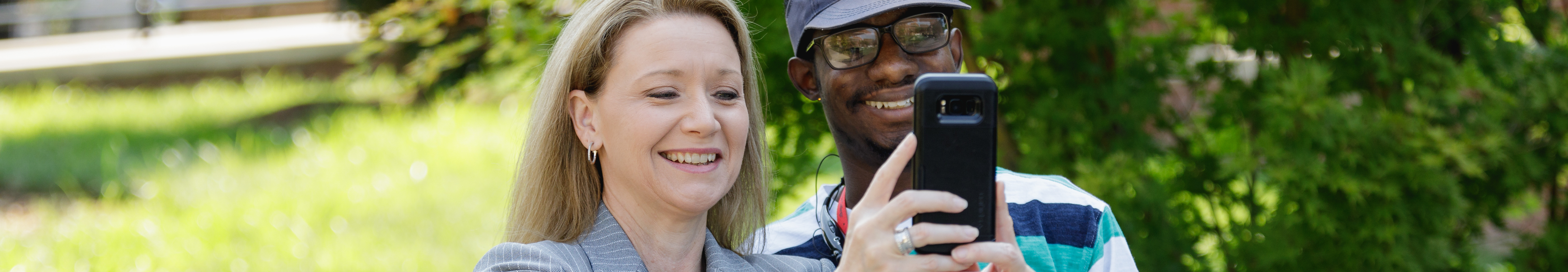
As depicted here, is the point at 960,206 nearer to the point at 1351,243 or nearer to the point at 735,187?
the point at 735,187

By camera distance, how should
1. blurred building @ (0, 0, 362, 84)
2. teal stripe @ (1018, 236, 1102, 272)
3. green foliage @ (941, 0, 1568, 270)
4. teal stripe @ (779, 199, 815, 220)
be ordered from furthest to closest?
blurred building @ (0, 0, 362, 84), green foliage @ (941, 0, 1568, 270), teal stripe @ (779, 199, 815, 220), teal stripe @ (1018, 236, 1102, 272)

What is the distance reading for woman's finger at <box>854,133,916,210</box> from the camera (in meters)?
1.21

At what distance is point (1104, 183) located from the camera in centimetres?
338

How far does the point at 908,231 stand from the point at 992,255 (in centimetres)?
11

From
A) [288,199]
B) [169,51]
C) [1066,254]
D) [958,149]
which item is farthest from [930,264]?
[169,51]

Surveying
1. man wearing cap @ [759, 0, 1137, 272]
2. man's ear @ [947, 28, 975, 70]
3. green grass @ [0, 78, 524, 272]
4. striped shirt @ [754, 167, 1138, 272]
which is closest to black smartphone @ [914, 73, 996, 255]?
man wearing cap @ [759, 0, 1137, 272]

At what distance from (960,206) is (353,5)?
33.5ft

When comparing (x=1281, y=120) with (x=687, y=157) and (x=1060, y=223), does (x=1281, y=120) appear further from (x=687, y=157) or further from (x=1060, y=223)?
(x=687, y=157)

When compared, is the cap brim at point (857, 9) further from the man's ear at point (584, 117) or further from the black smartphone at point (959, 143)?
the black smartphone at point (959, 143)

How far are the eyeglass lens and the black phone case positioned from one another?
662mm

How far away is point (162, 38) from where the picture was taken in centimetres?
1520

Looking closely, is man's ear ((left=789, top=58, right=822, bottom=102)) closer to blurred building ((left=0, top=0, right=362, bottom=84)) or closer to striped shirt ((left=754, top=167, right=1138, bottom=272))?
striped shirt ((left=754, top=167, right=1138, bottom=272))

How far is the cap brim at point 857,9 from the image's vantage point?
6.25 ft

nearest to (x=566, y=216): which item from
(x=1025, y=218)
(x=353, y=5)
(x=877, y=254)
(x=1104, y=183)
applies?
(x=877, y=254)
